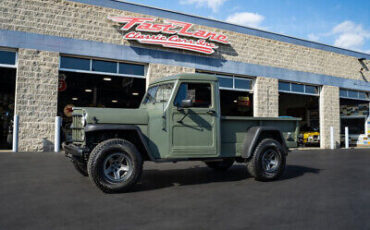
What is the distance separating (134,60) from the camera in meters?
13.3

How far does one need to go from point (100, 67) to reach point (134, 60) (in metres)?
1.53

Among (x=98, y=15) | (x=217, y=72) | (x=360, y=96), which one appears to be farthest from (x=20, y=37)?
(x=360, y=96)

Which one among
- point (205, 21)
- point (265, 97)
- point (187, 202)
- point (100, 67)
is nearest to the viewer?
point (187, 202)

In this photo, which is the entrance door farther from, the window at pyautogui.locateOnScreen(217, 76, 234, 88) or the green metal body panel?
the green metal body panel

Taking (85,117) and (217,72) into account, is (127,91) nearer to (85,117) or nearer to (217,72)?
(217,72)

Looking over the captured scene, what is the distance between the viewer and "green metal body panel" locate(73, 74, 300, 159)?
5.20 m

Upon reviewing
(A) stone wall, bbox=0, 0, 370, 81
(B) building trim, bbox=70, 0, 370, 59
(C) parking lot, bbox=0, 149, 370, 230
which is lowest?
(C) parking lot, bbox=0, 149, 370, 230

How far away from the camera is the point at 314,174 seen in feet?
Result: 23.6

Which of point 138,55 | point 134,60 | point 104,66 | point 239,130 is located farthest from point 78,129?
point 138,55

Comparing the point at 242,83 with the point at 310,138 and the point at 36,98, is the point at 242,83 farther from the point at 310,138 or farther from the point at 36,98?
the point at 36,98

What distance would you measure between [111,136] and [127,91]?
1400 cm

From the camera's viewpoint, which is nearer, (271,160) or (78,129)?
(78,129)

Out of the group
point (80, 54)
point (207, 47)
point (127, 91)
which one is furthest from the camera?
point (127, 91)

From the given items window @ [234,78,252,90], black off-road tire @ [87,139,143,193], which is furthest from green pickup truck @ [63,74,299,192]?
window @ [234,78,252,90]
